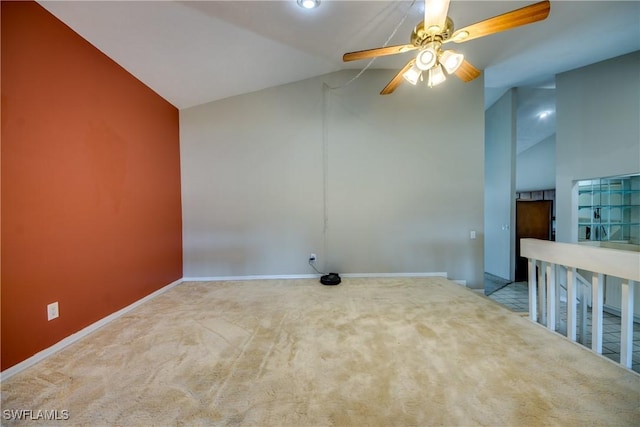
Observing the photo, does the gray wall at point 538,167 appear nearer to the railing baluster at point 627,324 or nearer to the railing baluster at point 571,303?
the railing baluster at point 571,303

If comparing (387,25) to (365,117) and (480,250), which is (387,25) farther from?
(480,250)

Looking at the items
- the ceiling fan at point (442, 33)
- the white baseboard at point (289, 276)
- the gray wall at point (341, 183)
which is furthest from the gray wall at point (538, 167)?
the ceiling fan at point (442, 33)

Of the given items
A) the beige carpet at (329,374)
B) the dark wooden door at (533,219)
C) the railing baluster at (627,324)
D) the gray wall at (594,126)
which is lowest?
the beige carpet at (329,374)

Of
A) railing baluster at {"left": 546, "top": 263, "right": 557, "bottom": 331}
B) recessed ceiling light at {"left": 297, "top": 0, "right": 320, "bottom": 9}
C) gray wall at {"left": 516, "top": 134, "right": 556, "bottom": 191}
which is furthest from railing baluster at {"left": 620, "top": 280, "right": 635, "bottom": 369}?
gray wall at {"left": 516, "top": 134, "right": 556, "bottom": 191}

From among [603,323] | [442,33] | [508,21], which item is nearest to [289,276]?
[442,33]

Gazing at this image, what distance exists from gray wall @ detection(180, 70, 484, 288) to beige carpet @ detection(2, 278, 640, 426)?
1.23 meters

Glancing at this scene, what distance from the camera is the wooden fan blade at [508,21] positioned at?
1337 millimetres

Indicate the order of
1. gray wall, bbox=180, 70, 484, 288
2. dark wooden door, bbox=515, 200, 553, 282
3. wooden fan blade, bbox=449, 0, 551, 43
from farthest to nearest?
dark wooden door, bbox=515, 200, 553, 282
gray wall, bbox=180, 70, 484, 288
wooden fan blade, bbox=449, 0, 551, 43

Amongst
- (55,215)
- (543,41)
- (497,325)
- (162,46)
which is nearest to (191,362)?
(55,215)

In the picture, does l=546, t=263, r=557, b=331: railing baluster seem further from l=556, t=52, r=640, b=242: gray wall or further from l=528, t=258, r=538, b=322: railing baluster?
l=556, t=52, r=640, b=242: gray wall

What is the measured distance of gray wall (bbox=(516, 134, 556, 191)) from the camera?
19.7 ft

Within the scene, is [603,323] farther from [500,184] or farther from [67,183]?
[67,183]

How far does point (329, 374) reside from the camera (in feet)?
4.84

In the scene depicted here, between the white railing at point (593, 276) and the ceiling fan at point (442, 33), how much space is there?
5.20 ft
